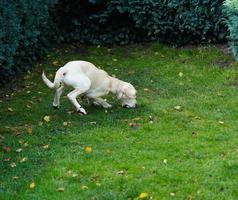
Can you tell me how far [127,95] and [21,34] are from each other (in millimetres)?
3328

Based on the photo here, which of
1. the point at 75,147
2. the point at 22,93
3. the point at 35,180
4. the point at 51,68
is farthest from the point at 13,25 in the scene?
the point at 35,180

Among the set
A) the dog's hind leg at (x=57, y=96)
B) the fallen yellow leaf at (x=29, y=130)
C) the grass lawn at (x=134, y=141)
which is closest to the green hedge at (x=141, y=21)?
the grass lawn at (x=134, y=141)

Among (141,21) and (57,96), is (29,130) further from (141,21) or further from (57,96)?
(141,21)

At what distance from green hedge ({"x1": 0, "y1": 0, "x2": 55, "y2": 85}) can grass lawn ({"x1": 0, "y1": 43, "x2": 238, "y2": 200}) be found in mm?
419

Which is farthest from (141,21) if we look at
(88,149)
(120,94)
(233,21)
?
(88,149)

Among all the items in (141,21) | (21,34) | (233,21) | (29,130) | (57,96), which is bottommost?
(29,130)

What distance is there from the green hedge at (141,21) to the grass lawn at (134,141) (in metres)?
1.63

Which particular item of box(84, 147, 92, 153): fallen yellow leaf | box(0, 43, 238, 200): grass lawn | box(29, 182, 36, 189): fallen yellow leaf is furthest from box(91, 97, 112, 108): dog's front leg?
box(29, 182, 36, 189): fallen yellow leaf

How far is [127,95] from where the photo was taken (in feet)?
33.0

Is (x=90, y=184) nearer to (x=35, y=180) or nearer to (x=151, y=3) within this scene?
(x=35, y=180)

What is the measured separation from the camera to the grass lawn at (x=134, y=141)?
700cm

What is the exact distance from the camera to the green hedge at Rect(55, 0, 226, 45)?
14.2 metres

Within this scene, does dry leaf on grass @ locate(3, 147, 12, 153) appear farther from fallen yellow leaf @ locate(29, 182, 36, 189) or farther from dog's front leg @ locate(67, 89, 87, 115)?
dog's front leg @ locate(67, 89, 87, 115)

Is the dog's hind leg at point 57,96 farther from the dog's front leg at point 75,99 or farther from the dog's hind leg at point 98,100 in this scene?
the dog's hind leg at point 98,100
